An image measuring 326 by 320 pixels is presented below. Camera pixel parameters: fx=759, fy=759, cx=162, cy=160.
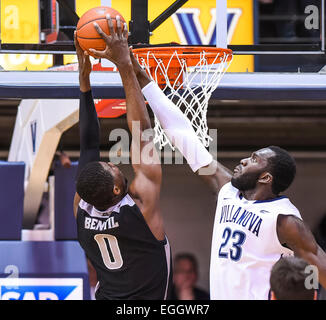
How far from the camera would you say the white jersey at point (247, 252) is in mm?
3312

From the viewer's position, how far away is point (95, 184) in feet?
10.2

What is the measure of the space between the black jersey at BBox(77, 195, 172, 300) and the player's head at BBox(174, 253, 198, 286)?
3993 millimetres

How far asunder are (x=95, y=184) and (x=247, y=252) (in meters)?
0.75

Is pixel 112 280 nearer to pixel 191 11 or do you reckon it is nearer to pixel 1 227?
pixel 1 227

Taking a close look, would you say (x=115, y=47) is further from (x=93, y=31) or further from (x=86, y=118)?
(x=86, y=118)

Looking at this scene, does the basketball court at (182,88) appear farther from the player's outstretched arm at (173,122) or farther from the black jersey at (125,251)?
the black jersey at (125,251)

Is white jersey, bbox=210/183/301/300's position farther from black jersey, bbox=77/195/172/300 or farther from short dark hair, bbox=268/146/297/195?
black jersey, bbox=77/195/172/300

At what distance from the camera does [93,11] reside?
3.37 metres

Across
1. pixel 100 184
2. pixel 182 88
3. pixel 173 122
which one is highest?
→ pixel 182 88

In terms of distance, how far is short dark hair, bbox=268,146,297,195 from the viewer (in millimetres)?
3495

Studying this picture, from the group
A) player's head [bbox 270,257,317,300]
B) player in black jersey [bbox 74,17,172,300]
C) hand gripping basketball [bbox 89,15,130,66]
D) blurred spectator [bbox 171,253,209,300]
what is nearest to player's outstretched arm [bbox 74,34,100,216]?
player in black jersey [bbox 74,17,172,300]

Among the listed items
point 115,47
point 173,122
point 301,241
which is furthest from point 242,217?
point 115,47

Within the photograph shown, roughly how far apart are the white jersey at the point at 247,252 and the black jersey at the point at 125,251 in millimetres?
242

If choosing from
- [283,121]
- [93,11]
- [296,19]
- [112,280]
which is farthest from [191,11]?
[112,280]
